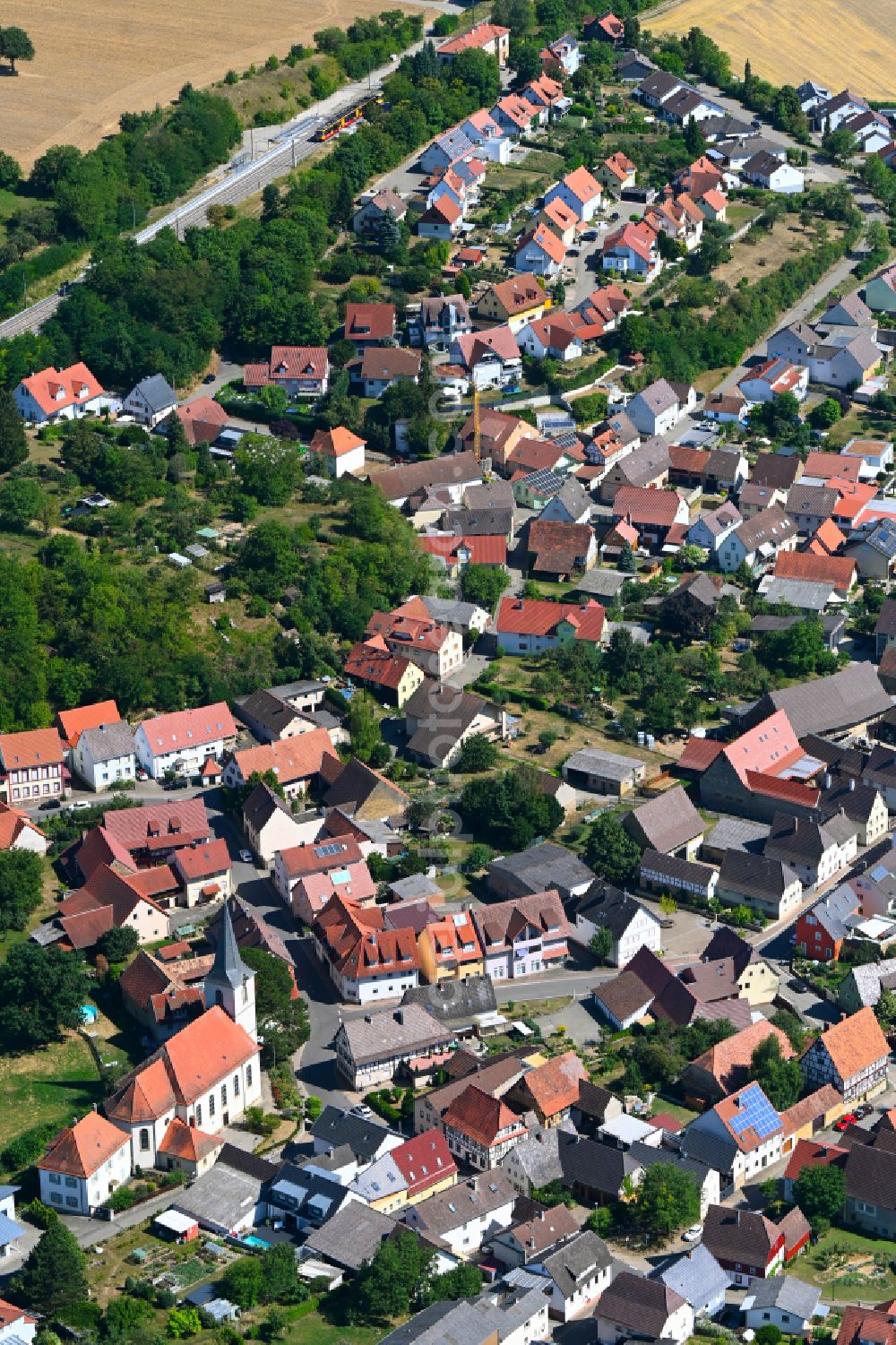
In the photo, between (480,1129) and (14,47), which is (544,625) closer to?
(480,1129)

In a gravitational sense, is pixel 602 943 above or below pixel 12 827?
above

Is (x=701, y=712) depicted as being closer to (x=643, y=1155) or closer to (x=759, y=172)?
(x=643, y=1155)

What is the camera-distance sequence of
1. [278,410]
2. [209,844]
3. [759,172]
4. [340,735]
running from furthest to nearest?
[759,172] → [278,410] → [340,735] → [209,844]

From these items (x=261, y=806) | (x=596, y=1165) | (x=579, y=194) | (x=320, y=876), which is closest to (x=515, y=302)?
(x=579, y=194)

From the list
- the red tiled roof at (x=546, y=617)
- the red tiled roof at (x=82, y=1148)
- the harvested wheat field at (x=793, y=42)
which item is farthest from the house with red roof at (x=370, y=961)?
the harvested wheat field at (x=793, y=42)

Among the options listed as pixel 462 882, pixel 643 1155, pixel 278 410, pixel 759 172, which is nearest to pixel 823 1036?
pixel 643 1155
